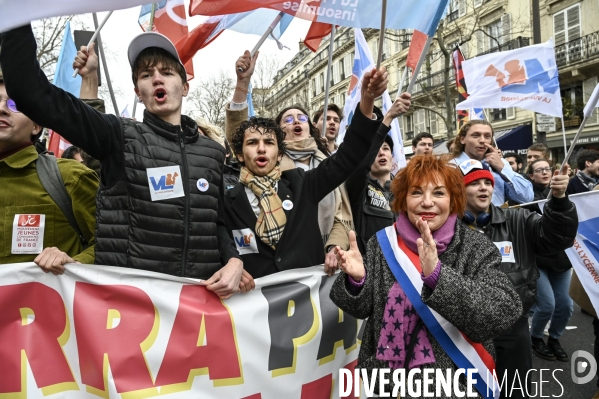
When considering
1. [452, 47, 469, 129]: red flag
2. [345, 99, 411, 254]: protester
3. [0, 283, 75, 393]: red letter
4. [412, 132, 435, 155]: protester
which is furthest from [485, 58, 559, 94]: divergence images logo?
[0, 283, 75, 393]: red letter

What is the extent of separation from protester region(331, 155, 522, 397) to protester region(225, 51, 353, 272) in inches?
17.7

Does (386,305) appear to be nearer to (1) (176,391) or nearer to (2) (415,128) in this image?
(1) (176,391)

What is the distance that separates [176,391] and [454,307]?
1265 mm

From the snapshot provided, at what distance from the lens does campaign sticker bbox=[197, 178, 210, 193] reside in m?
2.18

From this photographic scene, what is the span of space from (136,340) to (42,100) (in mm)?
1098

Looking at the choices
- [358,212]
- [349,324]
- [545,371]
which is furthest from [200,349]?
[545,371]

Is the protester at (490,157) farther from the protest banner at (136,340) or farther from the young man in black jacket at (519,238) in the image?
the protest banner at (136,340)

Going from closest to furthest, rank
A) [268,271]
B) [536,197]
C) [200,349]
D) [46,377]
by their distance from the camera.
→ [46,377] < [200,349] < [268,271] < [536,197]

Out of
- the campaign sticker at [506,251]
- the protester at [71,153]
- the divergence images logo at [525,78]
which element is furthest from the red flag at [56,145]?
the divergence images logo at [525,78]

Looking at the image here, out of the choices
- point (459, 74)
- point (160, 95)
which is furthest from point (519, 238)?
point (459, 74)

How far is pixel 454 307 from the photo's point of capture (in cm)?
185

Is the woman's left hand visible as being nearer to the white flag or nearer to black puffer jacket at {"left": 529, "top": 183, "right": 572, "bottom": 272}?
the white flag

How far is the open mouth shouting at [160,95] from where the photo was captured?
7.25ft

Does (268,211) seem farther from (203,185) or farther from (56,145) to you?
(56,145)
